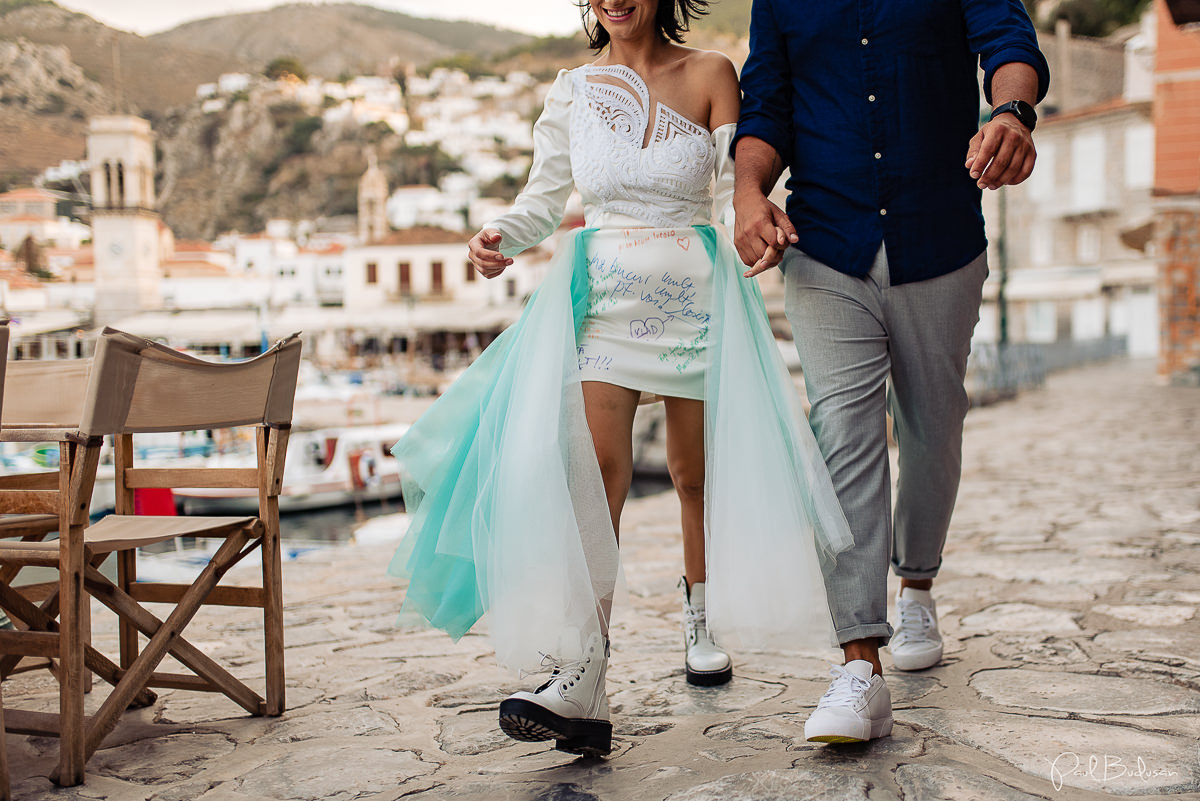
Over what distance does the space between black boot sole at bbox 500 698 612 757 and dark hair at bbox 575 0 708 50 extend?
1.81 meters

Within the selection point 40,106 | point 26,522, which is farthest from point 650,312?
point 40,106

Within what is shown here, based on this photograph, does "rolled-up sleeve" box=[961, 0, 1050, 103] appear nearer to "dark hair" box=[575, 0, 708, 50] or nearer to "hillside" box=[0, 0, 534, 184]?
"dark hair" box=[575, 0, 708, 50]

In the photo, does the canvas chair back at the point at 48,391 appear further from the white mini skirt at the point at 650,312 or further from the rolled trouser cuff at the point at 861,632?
the rolled trouser cuff at the point at 861,632

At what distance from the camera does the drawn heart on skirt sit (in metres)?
2.34

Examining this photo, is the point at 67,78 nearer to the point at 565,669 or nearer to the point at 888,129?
the point at 888,129

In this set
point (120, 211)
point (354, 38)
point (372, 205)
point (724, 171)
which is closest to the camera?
point (724, 171)

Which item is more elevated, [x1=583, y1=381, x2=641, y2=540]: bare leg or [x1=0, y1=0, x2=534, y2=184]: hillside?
[x1=0, y1=0, x2=534, y2=184]: hillside

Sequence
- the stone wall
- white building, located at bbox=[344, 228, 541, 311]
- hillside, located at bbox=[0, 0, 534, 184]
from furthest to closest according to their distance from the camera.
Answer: white building, located at bbox=[344, 228, 541, 311] → the stone wall → hillside, located at bbox=[0, 0, 534, 184]

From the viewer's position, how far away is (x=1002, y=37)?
2123mm

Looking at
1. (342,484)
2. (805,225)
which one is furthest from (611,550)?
(342,484)

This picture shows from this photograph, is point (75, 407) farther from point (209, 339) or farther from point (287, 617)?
point (209, 339)

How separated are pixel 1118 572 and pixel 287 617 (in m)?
3.30

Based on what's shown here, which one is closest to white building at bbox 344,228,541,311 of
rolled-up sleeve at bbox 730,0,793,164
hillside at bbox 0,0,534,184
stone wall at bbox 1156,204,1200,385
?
hillside at bbox 0,0,534,184

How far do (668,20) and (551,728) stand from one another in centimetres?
189
